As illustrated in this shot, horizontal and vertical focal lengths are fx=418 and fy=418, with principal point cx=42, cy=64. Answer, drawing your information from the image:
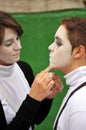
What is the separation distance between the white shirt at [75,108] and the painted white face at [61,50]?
0.36 feet

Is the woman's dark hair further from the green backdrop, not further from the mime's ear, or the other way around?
the green backdrop

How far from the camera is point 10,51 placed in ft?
7.91

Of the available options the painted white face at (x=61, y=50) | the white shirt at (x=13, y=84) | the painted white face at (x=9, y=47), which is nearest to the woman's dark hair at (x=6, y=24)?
the painted white face at (x=9, y=47)

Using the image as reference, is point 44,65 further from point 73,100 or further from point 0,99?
point 73,100

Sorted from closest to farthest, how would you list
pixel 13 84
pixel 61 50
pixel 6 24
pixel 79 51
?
pixel 79 51, pixel 61 50, pixel 6 24, pixel 13 84

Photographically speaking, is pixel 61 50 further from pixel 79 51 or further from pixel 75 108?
pixel 75 108

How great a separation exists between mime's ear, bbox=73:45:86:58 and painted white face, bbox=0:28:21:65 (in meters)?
0.55

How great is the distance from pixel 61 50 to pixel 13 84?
0.63 meters

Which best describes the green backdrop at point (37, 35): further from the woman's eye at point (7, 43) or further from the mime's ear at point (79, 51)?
the mime's ear at point (79, 51)

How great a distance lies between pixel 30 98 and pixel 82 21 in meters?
0.51

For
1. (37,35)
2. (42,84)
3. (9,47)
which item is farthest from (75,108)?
(37,35)

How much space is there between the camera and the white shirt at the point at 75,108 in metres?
1.76

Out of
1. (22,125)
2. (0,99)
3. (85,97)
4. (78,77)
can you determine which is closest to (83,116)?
(85,97)

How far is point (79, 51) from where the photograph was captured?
76.4 inches
